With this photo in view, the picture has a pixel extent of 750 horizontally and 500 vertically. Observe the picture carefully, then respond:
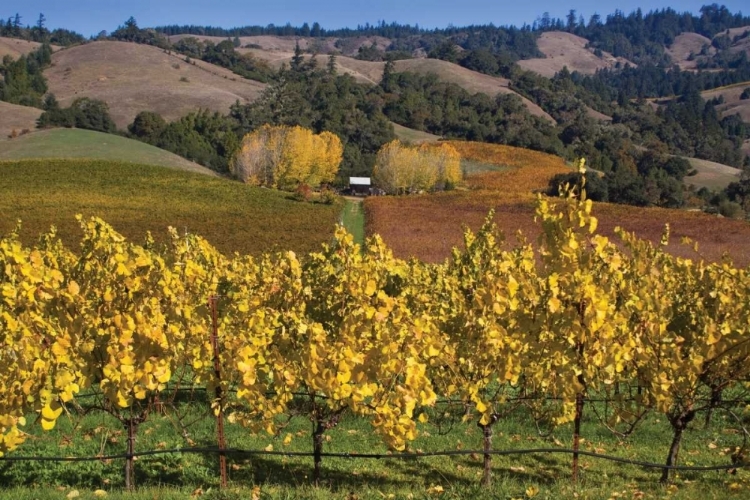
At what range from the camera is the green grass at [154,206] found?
144 ft

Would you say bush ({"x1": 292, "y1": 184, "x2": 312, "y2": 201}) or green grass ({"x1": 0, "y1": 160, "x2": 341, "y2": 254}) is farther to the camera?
bush ({"x1": 292, "y1": 184, "x2": 312, "y2": 201})

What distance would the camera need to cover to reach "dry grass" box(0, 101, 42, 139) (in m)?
91.8

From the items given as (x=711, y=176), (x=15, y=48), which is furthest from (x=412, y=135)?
(x=15, y=48)

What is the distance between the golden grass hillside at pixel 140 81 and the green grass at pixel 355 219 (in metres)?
63.9

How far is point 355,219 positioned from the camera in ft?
177

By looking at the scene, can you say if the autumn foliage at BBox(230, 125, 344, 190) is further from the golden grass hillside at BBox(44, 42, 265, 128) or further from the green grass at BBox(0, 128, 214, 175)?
the golden grass hillside at BBox(44, 42, 265, 128)

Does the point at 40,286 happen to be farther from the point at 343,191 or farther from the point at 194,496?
the point at 343,191

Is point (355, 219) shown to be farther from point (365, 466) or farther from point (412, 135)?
point (412, 135)

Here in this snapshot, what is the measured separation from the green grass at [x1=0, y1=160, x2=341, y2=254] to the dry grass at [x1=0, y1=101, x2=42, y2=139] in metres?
30.4

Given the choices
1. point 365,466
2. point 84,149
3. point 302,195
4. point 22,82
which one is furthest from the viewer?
point 22,82

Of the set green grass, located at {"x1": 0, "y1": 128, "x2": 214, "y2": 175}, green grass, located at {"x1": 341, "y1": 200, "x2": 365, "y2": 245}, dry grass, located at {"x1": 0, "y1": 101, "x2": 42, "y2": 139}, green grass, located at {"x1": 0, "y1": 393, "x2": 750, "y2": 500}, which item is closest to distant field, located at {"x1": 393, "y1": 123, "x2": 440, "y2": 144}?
green grass, located at {"x1": 0, "y1": 128, "x2": 214, "y2": 175}

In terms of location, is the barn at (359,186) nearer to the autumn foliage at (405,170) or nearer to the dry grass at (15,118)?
the autumn foliage at (405,170)

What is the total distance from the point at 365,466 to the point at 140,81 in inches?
5726

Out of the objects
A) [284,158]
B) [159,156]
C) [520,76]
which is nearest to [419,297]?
[284,158]
